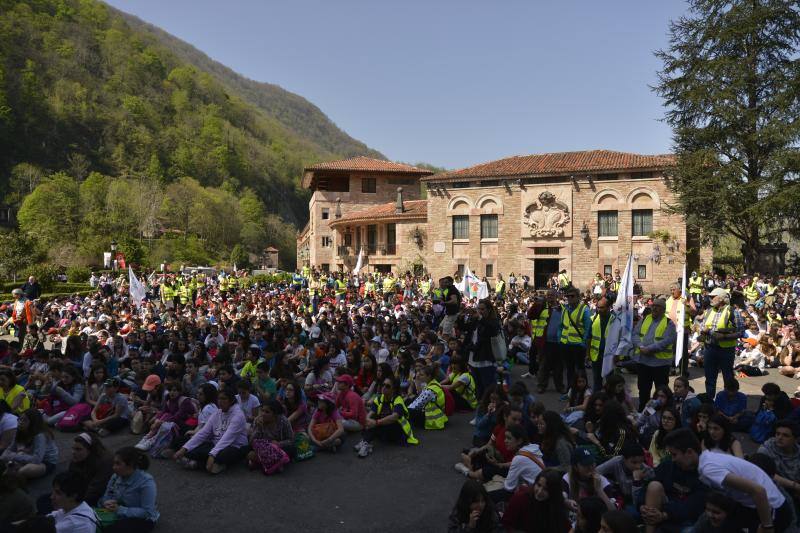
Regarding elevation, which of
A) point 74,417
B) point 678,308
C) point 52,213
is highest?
point 52,213

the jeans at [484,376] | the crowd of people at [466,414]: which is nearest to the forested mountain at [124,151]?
the crowd of people at [466,414]

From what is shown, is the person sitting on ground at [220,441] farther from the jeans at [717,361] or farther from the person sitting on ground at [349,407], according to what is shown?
the jeans at [717,361]

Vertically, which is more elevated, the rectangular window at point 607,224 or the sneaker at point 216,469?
the rectangular window at point 607,224

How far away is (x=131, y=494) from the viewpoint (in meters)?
5.23

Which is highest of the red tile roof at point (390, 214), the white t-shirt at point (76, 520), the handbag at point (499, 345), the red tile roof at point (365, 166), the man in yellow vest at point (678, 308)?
the red tile roof at point (365, 166)

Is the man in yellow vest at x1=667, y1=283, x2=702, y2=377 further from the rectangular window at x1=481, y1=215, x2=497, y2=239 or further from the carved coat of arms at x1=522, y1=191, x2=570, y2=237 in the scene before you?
the rectangular window at x1=481, y1=215, x2=497, y2=239

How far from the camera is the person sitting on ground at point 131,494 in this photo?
5.11 metres

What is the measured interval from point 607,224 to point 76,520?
2959 cm

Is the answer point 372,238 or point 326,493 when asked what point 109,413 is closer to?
point 326,493

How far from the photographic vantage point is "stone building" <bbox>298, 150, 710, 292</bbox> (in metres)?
29.2

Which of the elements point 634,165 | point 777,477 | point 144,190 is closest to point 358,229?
point 634,165

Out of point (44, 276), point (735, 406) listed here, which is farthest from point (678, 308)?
point (44, 276)

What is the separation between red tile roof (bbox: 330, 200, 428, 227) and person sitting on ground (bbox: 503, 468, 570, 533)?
31.6 meters

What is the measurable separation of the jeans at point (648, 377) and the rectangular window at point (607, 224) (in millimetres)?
23552
